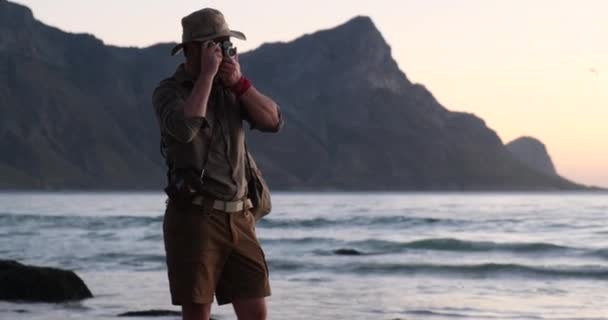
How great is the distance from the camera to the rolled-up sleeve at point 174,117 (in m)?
4.23

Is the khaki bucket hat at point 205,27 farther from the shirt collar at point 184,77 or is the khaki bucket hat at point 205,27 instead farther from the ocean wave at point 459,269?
the ocean wave at point 459,269

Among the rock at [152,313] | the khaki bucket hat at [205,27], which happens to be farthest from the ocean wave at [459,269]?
the khaki bucket hat at [205,27]

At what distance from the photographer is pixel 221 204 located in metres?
4.48

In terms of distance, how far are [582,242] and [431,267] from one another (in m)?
12.3

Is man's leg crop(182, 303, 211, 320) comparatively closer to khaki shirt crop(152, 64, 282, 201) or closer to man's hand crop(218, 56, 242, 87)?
khaki shirt crop(152, 64, 282, 201)

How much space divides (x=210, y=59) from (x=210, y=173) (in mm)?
470

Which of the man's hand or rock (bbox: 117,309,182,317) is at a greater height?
the man's hand

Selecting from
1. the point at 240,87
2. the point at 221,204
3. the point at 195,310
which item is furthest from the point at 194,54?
the point at 195,310

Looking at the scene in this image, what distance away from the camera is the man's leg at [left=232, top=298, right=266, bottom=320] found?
4590 millimetres

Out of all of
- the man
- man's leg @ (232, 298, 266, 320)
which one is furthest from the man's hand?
man's leg @ (232, 298, 266, 320)

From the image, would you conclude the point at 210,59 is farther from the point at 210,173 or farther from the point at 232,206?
the point at 232,206

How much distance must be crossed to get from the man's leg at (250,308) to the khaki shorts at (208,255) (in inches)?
0.9

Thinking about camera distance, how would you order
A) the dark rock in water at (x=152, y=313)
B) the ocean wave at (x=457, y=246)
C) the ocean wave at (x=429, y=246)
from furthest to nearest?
the ocean wave at (x=457, y=246) → the ocean wave at (x=429, y=246) → the dark rock in water at (x=152, y=313)

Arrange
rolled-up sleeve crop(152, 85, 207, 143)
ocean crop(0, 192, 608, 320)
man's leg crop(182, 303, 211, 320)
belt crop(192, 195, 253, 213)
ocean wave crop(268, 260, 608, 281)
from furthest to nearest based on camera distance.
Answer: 1. ocean wave crop(268, 260, 608, 281)
2. ocean crop(0, 192, 608, 320)
3. man's leg crop(182, 303, 211, 320)
4. belt crop(192, 195, 253, 213)
5. rolled-up sleeve crop(152, 85, 207, 143)
